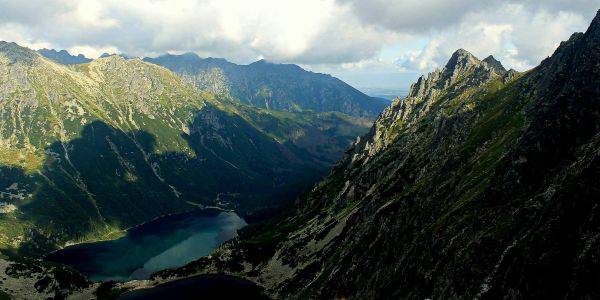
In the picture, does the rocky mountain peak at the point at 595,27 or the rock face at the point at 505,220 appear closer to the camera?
the rock face at the point at 505,220

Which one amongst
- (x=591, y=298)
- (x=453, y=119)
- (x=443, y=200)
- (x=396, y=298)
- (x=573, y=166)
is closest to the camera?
(x=591, y=298)

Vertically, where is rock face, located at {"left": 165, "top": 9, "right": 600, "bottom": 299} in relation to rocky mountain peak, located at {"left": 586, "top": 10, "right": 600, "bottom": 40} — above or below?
below

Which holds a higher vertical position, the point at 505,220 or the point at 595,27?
the point at 595,27

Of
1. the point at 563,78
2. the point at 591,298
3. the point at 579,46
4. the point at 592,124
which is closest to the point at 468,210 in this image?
the point at 592,124

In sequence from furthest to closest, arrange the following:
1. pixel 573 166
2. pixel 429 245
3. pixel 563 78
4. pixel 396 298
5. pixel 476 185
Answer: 1. pixel 563 78
2. pixel 476 185
3. pixel 429 245
4. pixel 396 298
5. pixel 573 166

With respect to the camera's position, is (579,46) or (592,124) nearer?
(592,124)

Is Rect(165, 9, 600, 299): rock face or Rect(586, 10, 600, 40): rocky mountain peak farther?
Rect(586, 10, 600, 40): rocky mountain peak

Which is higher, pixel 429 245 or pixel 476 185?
pixel 476 185

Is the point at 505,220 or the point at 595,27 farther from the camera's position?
the point at 595,27

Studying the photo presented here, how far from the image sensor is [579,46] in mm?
145625

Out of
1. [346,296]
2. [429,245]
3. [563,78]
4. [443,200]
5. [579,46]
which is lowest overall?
[346,296]

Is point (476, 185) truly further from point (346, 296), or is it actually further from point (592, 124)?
point (346, 296)

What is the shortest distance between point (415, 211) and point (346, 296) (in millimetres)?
28650

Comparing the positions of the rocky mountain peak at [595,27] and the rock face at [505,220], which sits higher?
the rocky mountain peak at [595,27]
